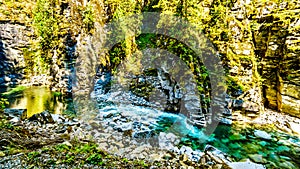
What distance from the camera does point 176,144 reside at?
18.9 feet

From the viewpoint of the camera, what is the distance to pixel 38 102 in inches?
396

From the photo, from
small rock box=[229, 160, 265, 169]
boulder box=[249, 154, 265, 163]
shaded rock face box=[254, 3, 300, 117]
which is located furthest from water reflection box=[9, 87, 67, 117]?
shaded rock face box=[254, 3, 300, 117]

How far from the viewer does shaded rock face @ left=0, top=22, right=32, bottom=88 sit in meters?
14.2

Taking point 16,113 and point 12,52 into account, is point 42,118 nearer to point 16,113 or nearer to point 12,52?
point 16,113

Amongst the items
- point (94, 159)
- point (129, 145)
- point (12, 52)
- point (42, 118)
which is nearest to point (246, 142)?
point (129, 145)

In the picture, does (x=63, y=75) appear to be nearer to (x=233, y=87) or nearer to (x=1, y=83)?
(x=1, y=83)

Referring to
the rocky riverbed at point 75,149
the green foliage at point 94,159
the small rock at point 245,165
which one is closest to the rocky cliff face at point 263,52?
the small rock at point 245,165

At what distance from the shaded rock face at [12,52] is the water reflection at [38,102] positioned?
3.66 meters

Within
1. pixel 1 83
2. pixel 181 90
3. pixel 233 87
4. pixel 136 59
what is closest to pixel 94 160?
pixel 181 90

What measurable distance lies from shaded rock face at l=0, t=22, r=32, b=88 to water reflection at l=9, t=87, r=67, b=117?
3655 millimetres

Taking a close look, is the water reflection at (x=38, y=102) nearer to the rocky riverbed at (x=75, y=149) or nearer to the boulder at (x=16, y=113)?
the boulder at (x=16, y=113)

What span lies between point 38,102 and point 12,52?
7238 mm

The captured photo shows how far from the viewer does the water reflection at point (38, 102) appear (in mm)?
8762

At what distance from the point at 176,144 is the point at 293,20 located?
283 inches
